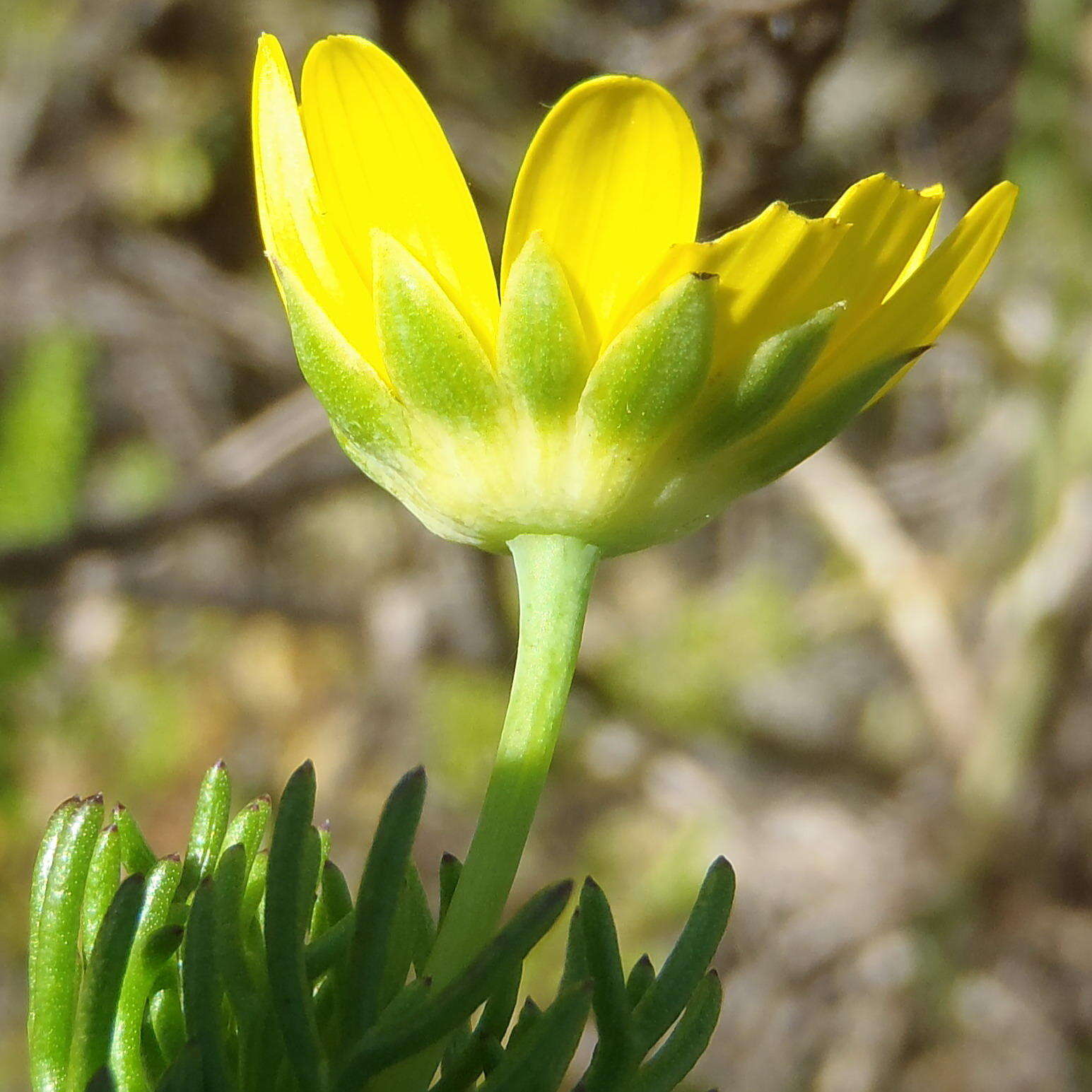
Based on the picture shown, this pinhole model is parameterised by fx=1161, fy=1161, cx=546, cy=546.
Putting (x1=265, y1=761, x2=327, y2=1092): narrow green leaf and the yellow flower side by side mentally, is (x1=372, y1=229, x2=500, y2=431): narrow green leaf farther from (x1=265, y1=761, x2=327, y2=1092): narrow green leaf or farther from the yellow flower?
(x1=265, y1=761, x2=327, y2=1092): narrow green leaf

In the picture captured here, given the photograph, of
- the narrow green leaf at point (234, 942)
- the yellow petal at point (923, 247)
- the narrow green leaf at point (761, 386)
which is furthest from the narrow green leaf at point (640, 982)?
the yellow petal at point (923, 247)

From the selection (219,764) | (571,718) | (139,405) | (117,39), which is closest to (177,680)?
(139,405)

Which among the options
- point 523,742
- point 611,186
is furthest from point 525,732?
point 611,186

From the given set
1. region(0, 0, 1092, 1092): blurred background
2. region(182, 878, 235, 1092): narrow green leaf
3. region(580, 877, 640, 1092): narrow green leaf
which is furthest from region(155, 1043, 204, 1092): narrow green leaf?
region(0, 0, 1092, 1092): blurred background

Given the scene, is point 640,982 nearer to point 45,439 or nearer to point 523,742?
point 523,742

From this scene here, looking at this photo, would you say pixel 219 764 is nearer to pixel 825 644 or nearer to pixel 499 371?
pixel 499 371

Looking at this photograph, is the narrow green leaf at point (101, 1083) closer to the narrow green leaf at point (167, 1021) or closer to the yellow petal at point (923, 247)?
the narrow green leaf at point (167, 1021)
